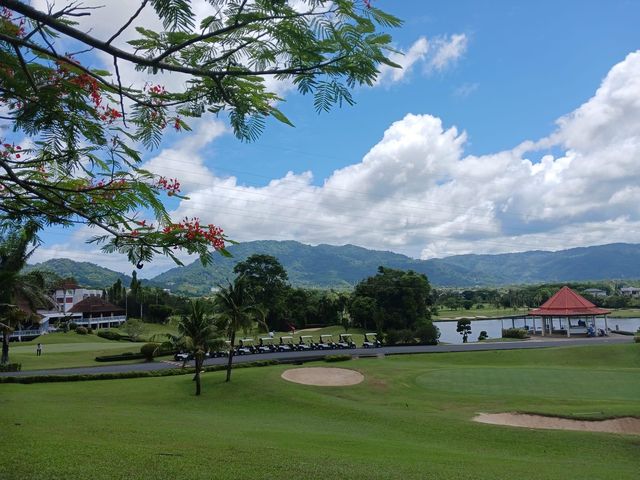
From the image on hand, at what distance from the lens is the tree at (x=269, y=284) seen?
222 feet

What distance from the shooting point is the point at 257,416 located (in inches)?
811

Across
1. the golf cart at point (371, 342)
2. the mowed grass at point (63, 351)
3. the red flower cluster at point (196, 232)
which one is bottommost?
the golf cart at point (371, 342)

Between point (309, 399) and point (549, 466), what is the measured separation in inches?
495

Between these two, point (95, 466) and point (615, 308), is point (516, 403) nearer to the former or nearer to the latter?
point (95, 466)

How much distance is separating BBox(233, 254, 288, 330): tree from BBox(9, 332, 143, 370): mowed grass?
762 inches

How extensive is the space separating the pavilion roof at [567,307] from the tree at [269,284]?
32.1 meters

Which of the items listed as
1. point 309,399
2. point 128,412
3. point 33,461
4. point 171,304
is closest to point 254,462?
point 33,461

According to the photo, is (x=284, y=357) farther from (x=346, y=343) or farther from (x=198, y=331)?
(x=198, y=331)

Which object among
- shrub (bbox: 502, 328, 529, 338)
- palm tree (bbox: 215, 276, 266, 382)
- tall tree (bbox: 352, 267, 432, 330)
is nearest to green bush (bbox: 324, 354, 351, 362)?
palm tree (bbox: 215, 276, 266, 382)

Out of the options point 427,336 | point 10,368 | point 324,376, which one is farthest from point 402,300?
point 10,368

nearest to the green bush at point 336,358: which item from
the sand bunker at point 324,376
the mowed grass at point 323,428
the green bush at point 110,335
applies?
the mowed grass at point 323,428

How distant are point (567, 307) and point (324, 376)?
36254 millimetres

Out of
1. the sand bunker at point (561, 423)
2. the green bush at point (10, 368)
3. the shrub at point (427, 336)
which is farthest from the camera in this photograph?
the shrub at point (427, 336)

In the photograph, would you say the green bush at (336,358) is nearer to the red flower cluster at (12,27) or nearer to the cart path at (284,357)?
the cart path at (284,357)
